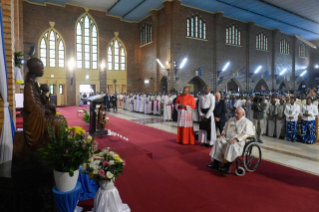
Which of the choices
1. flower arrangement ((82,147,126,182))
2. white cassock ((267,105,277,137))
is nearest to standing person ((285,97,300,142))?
white cassock ((267,105,277,137))

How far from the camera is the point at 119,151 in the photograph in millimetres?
4945

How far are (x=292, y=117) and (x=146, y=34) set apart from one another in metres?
16.9

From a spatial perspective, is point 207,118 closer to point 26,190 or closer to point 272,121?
point 272,121

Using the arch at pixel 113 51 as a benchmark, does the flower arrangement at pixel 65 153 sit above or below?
below

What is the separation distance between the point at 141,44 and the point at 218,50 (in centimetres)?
775

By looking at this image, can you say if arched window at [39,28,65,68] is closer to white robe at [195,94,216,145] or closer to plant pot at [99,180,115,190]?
white robe at [195,94,216,145]

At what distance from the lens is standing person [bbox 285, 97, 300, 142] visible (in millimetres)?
6840

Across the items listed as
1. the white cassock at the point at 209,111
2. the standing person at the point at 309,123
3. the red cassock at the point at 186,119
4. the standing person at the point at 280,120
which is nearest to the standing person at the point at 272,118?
the standing person at the point at 280,120

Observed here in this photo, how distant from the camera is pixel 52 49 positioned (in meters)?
19.1

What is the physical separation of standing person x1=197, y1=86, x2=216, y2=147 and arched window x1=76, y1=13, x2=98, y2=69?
17117 mm

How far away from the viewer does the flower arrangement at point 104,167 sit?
2107mm

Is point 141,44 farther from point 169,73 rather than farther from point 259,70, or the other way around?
point 259,70

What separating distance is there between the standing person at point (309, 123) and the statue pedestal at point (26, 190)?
7.20 m

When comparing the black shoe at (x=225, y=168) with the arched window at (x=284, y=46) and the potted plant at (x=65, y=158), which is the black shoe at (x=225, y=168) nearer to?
the potted plant at (x=65, y=158)
